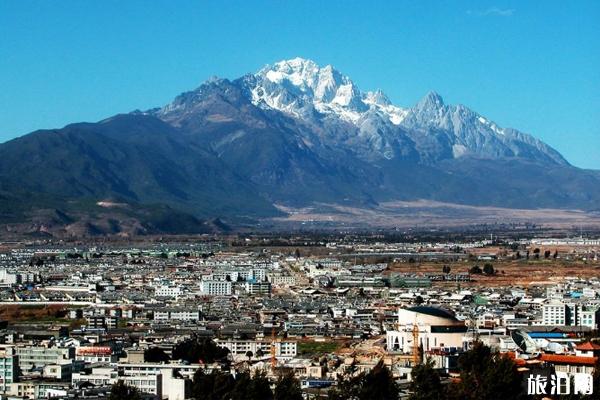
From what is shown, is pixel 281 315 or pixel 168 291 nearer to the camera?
pixel 281 315

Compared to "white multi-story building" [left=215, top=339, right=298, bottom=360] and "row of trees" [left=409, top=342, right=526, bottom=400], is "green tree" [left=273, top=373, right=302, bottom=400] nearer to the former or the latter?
"row of trees" [left=409, top=342, right=526, bottom=400]

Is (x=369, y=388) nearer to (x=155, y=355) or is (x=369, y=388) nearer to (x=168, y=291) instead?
(x=155, y=355)

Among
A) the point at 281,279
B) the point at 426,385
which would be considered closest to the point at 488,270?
the point at 281,279

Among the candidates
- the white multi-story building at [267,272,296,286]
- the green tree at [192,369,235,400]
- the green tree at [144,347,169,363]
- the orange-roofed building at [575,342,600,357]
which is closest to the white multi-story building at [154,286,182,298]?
the white multi-story building at [267,272,296,286]

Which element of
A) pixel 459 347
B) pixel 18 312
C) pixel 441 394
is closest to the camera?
pixel 441 394

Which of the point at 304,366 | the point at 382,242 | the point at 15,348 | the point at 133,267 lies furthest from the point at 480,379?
the point at 382,242

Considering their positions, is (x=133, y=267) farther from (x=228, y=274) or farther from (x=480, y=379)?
(x=480, y=379)
